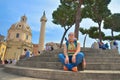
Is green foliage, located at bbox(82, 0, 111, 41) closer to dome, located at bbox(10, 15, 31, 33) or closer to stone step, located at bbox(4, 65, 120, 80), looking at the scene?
stone step, located at bbox(4, 65, 120, 80)

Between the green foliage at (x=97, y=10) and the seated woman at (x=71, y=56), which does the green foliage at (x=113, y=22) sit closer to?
the green foliage at (x=97, y=10)

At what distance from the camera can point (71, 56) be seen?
6.66m

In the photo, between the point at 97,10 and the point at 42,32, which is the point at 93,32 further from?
the point at 42,32

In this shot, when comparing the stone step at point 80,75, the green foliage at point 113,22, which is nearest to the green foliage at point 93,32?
the green foliage at point 113,22

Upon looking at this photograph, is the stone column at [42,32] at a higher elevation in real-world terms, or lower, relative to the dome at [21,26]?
lower

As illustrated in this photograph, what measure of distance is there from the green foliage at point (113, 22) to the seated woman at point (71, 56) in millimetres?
25572

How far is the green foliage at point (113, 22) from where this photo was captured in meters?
31.3

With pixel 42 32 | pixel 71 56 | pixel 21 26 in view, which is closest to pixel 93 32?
pixel 42 32

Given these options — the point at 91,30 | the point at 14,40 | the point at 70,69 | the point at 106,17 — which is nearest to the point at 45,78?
the point at 70,69

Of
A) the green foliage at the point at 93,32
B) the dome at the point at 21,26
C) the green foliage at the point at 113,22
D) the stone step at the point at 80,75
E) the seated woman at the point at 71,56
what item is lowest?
the stone step at the point at 80,75

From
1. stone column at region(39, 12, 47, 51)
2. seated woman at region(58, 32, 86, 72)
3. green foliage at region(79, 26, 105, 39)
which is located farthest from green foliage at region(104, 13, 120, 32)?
seated woman at region(58, 32, 86, 72)

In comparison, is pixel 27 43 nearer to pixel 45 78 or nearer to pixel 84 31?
pixel 84 31

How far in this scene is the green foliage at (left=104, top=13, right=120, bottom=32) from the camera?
3128cm

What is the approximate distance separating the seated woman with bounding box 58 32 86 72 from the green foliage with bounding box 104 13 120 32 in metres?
25.6
